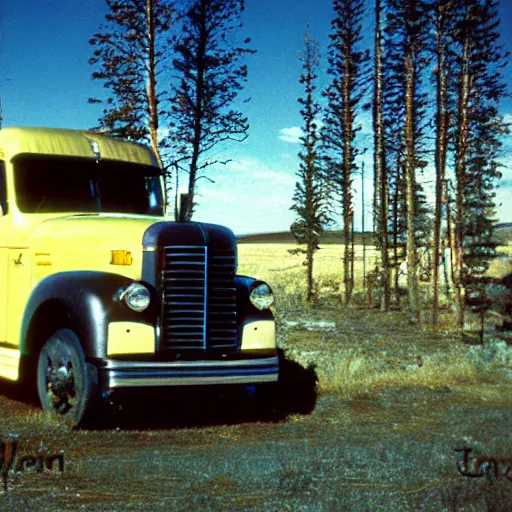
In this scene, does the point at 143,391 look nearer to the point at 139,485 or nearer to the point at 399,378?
the point at 139,485

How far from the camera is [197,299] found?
7348 mm

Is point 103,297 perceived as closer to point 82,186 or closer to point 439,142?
point 82,186

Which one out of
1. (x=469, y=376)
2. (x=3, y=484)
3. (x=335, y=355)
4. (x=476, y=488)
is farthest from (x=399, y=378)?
(x=3, y=484)

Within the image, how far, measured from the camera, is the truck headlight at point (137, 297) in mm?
7023

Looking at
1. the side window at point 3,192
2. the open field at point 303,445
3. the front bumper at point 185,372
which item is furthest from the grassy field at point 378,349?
the side window at point 3,192

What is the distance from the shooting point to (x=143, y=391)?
6.95 meters

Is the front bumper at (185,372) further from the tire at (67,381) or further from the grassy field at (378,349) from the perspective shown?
the grassy field at (378,349)

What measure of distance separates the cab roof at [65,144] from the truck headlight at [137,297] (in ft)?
7.92

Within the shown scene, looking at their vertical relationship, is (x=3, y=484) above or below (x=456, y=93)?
below

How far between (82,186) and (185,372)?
2.75 meters

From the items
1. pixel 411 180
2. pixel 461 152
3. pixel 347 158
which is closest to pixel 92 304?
pixel 411 180

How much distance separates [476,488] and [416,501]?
44 cm

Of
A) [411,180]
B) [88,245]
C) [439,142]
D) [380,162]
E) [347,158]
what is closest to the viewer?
[88,245]

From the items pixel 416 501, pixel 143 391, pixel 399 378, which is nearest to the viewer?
pixel 416 501
